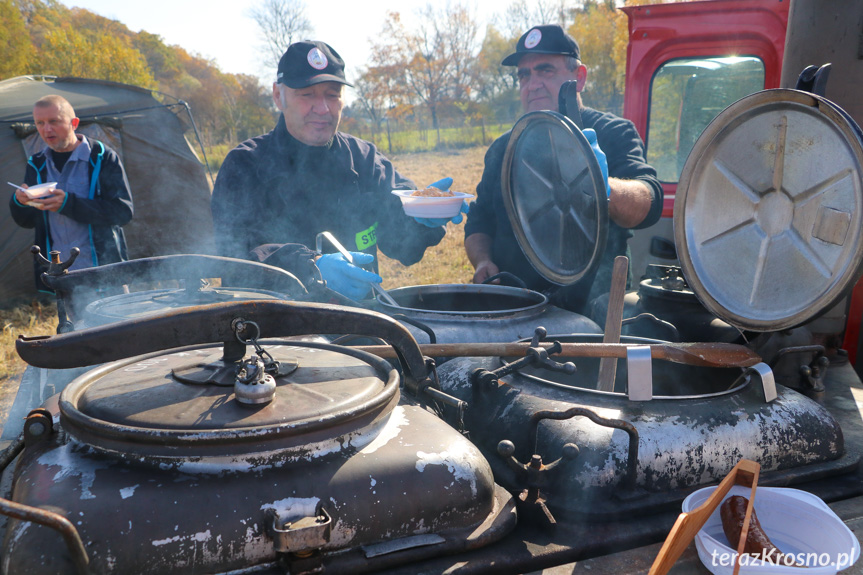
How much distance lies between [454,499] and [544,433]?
400 mm

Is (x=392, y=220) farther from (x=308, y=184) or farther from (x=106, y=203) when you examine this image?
(x=106, y=203)

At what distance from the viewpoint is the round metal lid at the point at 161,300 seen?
78.8 inches

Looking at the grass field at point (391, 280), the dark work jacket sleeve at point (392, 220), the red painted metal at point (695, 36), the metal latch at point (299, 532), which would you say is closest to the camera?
the metal latch at point (299, 532)

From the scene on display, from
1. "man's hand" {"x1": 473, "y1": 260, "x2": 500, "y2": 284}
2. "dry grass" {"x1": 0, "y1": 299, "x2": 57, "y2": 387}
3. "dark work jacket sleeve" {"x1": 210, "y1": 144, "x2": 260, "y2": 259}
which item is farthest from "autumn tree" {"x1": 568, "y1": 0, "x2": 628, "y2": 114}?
"dark work jacket sleeve" {"x1": 210, "y1": 144, "x2": 260, "y2": 259}

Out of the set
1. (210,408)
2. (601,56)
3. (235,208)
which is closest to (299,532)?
(210,408)

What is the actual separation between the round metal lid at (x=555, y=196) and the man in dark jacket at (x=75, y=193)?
3.62 metres

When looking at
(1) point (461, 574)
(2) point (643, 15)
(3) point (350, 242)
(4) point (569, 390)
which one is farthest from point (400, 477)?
(2) point (643, 15)

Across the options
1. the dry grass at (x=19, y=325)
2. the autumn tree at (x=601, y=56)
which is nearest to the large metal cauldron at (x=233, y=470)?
the dry grass at (x=19, y=325)

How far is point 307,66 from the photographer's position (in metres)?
3.52

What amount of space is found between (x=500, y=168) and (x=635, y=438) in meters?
2.34

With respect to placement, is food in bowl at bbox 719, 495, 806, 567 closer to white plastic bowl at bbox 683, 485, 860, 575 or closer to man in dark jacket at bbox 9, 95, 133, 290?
white plastic bowl at bbox 683, 485, 860, 575

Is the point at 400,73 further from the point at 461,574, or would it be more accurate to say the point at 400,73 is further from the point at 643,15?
the point at 461,574

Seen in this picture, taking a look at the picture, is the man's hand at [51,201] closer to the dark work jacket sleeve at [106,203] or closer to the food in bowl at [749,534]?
the dark work jacket sleeve at [106,203]

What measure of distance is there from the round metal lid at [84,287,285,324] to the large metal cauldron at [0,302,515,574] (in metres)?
0.69
